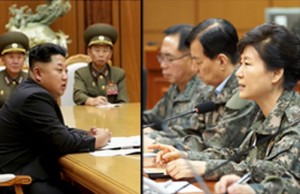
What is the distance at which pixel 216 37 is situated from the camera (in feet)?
3.46

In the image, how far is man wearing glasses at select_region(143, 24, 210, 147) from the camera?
2.78 ft

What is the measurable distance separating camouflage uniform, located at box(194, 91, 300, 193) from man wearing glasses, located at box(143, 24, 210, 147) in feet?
0.39

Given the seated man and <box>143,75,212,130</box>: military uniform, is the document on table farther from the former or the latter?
the seated man

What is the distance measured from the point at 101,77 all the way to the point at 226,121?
39.0 inches

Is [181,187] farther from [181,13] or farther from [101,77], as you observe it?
[101,77]

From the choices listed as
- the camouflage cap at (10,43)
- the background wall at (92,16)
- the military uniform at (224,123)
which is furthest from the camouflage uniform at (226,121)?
the background wall at (92,16)

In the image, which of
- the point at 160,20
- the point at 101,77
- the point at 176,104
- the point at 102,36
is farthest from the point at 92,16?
the point at 160,20

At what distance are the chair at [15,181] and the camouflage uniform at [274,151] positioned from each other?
989 millimetres

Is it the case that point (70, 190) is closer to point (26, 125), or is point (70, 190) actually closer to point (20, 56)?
point (26, 125)

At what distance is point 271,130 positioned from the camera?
27.6 inches

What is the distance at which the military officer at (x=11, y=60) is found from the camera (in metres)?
1.55

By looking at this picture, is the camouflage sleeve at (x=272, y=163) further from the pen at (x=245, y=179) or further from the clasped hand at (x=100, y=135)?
the clasped hand at (x=100, y=135)

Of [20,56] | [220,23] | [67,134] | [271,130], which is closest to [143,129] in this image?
[271,130]

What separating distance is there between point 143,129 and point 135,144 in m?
1.02
